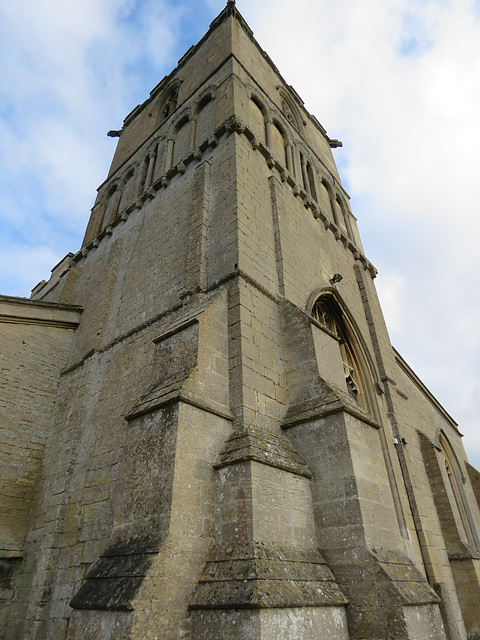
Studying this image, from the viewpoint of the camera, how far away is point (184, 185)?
30.0 ft

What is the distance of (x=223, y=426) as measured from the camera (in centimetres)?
500

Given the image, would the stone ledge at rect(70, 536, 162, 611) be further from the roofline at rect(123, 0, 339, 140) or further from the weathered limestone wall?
the roofline at rect(123, 0, 339, 140)

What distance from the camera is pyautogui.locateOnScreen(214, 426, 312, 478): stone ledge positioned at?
181 inches

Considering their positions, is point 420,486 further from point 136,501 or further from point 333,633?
point 136,501

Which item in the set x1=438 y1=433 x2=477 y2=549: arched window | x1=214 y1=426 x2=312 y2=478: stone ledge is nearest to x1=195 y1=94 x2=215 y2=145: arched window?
x1=214 y1=426 x2=312 y2=478: stone ledge

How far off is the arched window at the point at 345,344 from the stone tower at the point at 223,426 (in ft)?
0.20

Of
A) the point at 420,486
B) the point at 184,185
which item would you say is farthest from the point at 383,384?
the point at 184,185

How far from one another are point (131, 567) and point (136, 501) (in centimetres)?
68

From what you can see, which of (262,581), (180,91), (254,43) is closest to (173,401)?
(262,581)

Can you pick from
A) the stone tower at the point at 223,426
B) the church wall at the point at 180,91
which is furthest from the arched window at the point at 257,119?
the church wall at the point at 180,91

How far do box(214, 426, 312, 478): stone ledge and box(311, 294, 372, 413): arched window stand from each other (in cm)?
387

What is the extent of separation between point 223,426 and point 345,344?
5.13 metres

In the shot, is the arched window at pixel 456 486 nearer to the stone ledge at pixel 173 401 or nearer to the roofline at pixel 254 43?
Result: the stone ledge at pixel 173 401

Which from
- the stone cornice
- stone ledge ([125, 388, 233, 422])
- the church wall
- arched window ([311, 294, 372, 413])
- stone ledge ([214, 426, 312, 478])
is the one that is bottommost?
stone ledge ([214, 426, 312, 478])
